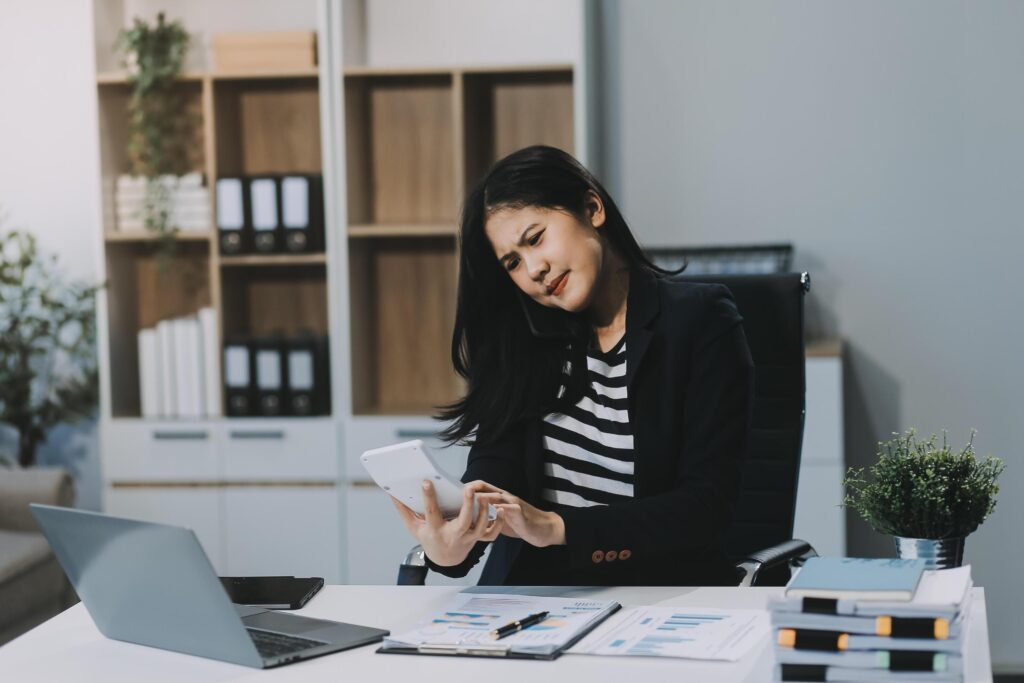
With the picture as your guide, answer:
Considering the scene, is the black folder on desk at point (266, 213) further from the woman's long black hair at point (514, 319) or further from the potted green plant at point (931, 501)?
the potted green plant at point (931, 501)

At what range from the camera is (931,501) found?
159 centimetres

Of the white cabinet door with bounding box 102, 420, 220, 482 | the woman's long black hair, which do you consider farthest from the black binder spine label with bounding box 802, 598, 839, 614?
the white cabinet door with bounding box 102, 420, 220, 482

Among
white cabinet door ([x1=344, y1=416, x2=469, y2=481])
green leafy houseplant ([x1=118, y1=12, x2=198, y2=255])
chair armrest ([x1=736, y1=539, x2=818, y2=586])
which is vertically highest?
green leafy houseplant ([x1=118, y1=12, x2=198, y2=255])

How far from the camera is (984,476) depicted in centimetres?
164

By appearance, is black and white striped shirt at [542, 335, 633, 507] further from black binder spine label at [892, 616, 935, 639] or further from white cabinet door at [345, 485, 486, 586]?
Result: white cabinet door at [345, 485, 486, 586]

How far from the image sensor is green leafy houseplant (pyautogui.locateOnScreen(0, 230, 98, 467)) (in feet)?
13.1

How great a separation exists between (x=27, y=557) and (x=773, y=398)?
2213 millimetres

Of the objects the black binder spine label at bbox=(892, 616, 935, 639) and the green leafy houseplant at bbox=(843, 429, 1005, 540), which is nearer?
the black binder spine label at bbox=(892, 616, 935, 639)

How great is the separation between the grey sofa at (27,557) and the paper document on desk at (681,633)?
2306mm

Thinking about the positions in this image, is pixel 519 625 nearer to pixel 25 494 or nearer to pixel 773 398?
pixel 773 398

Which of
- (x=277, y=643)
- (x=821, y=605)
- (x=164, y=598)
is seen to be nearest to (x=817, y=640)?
(x=821, y=605)

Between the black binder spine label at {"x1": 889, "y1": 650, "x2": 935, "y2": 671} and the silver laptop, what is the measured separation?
0.63m

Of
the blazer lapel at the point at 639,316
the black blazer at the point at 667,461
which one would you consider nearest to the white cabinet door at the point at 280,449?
the black blazer at the point at 667,461

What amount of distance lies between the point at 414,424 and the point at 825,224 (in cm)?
145
